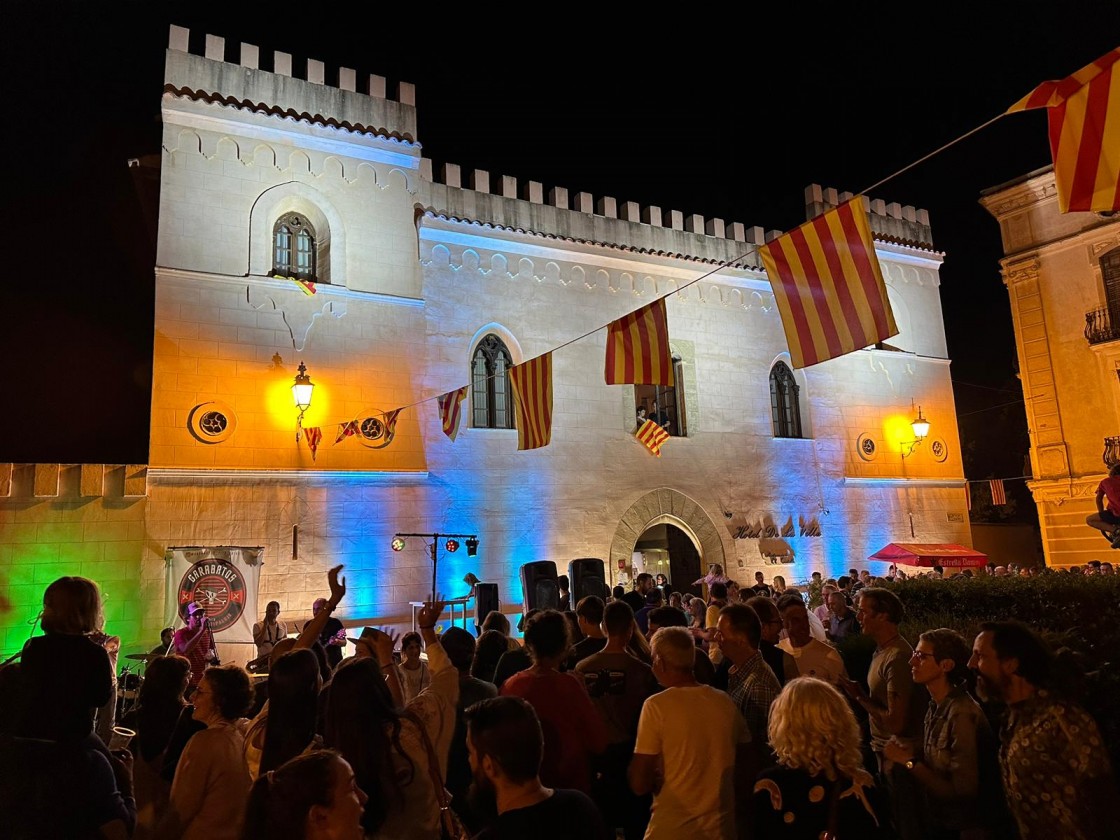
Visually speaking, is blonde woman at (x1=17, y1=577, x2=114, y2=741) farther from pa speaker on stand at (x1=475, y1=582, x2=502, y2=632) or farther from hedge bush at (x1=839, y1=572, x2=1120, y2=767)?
pa speaker on stand at (x1=475, y1=582, x2=502, y2=632)

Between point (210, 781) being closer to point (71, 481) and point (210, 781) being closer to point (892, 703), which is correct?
point (892, 703)

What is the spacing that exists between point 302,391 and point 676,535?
9247 millimetres

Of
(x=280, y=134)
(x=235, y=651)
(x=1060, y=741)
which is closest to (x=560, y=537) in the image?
(x=235, y=651)

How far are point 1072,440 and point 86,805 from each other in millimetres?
20881

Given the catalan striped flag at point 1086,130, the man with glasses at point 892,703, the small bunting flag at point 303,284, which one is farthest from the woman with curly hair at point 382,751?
the small bunting flag at point 303,284

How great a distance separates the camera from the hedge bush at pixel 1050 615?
527 cm

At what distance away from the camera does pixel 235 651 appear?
38.0 feet

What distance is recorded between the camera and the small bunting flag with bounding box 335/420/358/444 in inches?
522

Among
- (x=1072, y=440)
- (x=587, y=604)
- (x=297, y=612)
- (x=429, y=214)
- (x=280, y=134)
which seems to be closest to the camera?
(x=587, y=604)

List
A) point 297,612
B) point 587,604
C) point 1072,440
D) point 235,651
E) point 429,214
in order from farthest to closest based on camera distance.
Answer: point 1072,440 < point 429,214 < point 297,612 < point 235,651 < point 587,604

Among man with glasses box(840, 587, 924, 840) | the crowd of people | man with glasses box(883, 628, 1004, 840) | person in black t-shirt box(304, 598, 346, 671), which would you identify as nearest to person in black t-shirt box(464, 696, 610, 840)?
the crowd of people

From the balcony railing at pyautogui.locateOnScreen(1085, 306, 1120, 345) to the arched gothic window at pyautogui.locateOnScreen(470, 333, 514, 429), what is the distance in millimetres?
13518

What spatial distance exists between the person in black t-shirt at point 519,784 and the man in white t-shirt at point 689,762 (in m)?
0.96

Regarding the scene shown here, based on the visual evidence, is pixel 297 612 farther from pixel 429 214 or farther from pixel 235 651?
pixel 429 214
